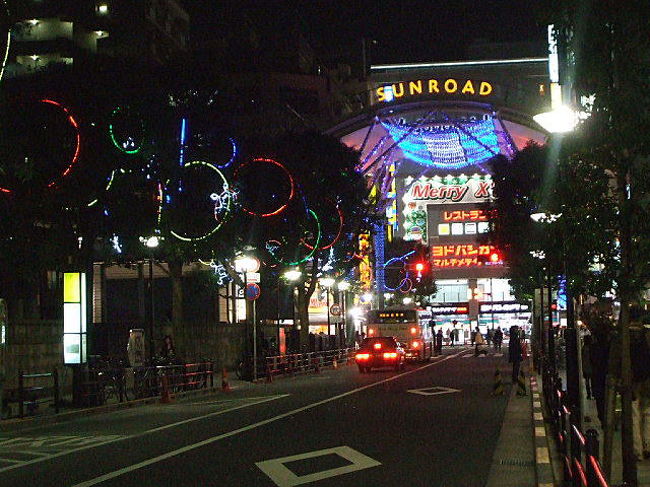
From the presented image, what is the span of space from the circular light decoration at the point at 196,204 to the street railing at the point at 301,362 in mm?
10174

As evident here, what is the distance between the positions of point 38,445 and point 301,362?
31.0 m

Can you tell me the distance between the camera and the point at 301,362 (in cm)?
4878

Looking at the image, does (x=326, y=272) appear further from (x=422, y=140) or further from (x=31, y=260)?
(x=31, y=260)

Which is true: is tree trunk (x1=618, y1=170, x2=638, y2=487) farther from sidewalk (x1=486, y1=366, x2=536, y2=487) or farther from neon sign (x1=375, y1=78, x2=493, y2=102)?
neon sign (x1=375, y1=78, x2=493, y2=102)

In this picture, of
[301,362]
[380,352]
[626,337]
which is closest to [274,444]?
[626,337]

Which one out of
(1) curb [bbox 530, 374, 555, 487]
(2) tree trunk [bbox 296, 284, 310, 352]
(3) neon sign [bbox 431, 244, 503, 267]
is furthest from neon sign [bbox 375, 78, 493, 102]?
(1) curb [bbox 530, 374, 555, 487]

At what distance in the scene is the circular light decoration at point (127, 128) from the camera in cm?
2761

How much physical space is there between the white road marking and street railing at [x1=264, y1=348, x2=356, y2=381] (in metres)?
26.7

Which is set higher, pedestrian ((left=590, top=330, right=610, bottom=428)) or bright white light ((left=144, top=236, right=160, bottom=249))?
bright white light ((left=144, top=236, right=160, bottom=249))

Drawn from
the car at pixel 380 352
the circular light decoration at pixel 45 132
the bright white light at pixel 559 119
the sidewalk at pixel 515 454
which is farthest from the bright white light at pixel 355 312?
the bright white light at pixel 559 119

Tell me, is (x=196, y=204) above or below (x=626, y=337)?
above

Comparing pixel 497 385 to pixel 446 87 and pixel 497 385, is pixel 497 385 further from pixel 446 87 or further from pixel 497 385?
pixel 446 87

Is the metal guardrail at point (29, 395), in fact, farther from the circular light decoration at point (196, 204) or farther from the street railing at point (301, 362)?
the street railing at point (301, 362)

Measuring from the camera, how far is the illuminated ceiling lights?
237 ft
